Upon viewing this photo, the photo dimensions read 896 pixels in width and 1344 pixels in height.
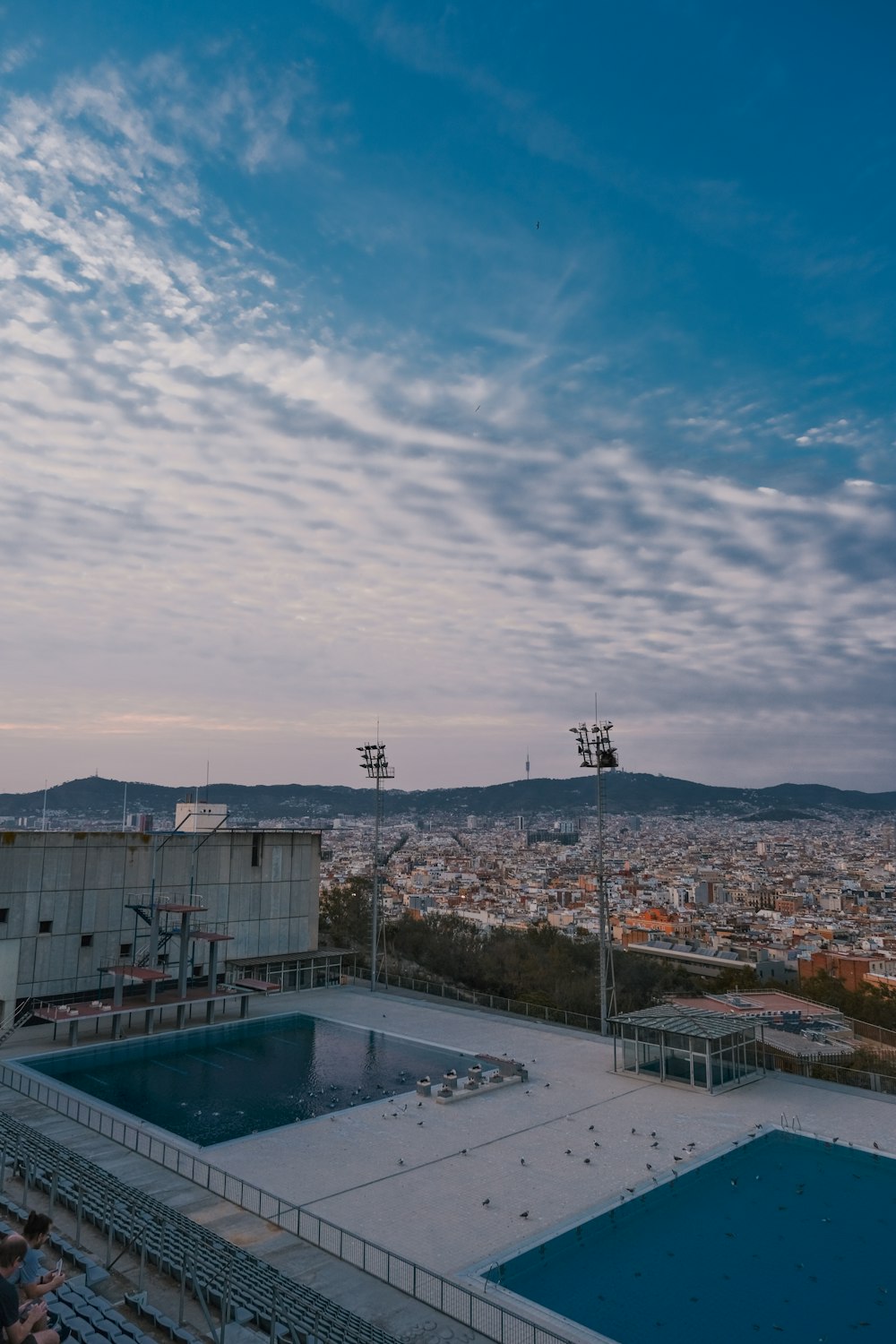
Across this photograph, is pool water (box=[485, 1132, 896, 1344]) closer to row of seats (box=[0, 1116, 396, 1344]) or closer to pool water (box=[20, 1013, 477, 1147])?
row of seats (box=[0, 1116, 396, 1344])

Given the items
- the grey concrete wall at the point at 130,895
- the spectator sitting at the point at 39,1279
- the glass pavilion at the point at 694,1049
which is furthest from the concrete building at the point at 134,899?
the spectator sitting at the point at 39,1279

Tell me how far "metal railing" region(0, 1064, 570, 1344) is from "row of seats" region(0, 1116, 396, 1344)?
409 mm

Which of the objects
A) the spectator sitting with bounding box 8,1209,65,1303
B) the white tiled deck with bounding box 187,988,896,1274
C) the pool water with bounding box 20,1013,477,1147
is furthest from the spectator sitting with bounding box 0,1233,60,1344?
the pool water with bounding box 20,1013,477,1147

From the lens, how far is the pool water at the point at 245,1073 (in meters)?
20.6

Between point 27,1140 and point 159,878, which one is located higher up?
point 159,878

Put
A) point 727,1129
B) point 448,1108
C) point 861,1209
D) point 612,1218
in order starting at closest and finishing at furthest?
1. point 612,1218
2. point 861,1209
3. point 727,1129
4. point 448,1108

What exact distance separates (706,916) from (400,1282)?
97.1 metres

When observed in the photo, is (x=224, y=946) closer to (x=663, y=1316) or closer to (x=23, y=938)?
(x=23, y=938)

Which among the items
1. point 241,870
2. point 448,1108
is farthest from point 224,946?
point 448,1108

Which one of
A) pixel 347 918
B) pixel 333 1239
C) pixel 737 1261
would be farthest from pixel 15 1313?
pixel 347 918

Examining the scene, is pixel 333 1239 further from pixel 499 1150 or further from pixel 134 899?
pixel 134 899

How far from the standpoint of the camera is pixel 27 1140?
52.1 ft

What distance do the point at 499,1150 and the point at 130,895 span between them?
1960 cm

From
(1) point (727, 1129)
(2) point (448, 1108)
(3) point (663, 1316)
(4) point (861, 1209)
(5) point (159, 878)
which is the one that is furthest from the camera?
(5) point (159, 878)
